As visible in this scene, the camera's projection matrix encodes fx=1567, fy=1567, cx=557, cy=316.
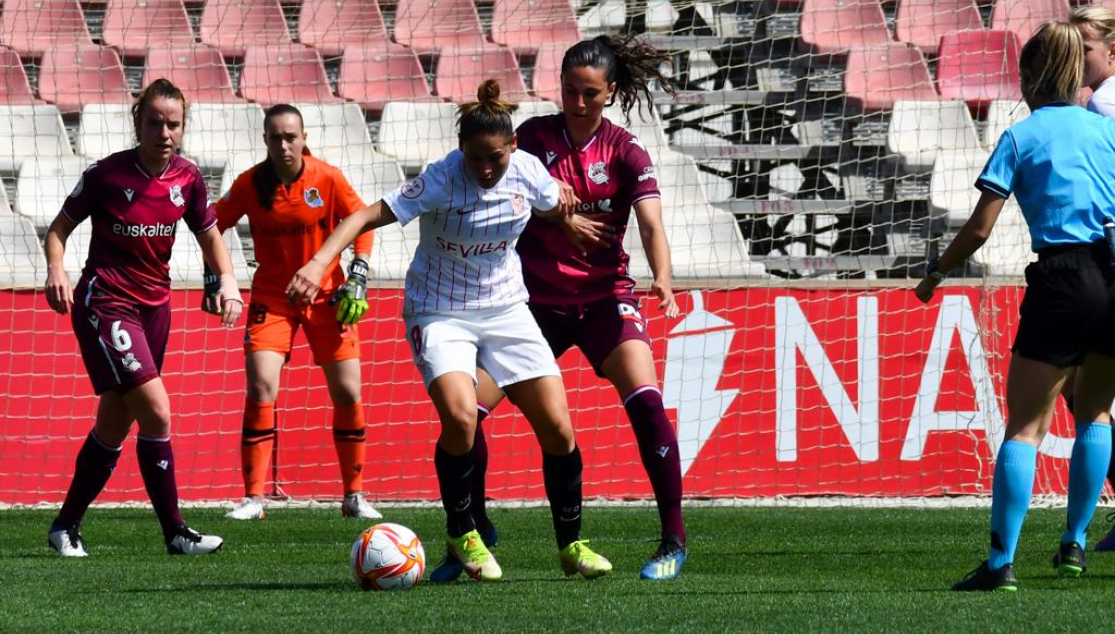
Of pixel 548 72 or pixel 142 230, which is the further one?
pixel 548 72

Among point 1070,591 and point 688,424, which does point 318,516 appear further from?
point 1070,591

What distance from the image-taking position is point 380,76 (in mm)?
12586

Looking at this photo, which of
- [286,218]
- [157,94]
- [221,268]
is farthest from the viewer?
[286,218]

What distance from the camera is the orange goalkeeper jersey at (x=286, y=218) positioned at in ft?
27.8

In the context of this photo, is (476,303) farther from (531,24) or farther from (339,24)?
(339,24)

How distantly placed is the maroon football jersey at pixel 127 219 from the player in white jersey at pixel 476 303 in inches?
63.4

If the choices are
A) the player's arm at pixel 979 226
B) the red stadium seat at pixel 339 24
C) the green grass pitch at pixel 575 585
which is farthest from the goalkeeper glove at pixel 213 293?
the red stadium seat at pixel 339 24

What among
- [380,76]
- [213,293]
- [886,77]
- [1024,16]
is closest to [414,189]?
[213,293]

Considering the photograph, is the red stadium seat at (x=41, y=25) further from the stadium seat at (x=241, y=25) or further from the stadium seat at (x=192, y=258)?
the stadium seat at (x=192, y=258)

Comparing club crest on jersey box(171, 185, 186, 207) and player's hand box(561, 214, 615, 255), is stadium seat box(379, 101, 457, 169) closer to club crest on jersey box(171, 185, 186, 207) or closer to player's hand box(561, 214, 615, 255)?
club crest on jersey box(171, 185, 186, 207)

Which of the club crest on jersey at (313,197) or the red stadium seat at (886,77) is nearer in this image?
the club crest on jersey at (313,197)

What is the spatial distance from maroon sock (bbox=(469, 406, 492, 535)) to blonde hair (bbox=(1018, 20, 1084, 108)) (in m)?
2.27

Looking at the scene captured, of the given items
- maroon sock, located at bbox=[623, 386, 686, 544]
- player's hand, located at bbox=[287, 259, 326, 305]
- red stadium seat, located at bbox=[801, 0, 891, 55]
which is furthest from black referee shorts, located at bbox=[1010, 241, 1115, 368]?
red stadium seat, located at bbox=[801, 0, 891, 55]

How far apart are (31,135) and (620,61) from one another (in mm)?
6977
